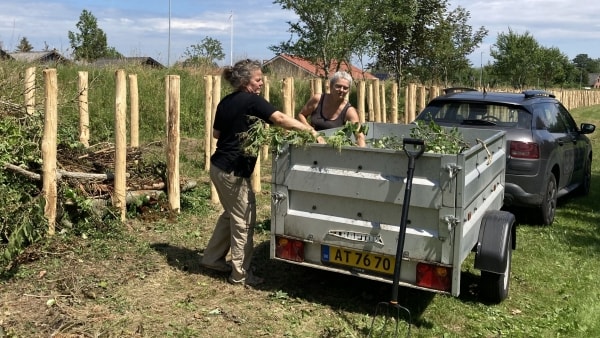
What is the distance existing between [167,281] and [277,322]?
1288 millimetres

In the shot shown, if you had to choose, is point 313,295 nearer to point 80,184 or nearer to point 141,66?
point 80,184

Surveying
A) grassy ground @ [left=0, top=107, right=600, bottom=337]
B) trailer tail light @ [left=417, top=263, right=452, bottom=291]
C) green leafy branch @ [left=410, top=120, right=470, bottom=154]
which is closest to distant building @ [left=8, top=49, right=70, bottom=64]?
grassy ground @ [left=0, top=107, right=600, bottom=337]

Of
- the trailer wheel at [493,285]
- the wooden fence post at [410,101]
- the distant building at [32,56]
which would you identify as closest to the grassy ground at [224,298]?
the trailer wheel at [493,285]

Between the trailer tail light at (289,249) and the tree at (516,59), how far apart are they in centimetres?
3955

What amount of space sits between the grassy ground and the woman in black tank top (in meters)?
1.52

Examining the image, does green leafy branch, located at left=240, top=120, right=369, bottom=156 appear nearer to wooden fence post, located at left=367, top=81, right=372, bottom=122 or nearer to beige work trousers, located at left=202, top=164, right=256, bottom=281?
beige work trousers, located at left=202, top=164, right=256, bottom=281

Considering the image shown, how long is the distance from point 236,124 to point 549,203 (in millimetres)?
4736

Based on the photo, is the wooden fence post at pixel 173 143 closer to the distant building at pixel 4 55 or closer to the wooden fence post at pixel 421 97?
the distant building at pixel 4 55

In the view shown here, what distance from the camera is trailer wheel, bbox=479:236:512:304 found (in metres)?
4.84

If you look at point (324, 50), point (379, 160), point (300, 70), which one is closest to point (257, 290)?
point (379, 160)

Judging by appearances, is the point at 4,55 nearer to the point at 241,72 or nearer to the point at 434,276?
the point at 241,72

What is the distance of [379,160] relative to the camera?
427cm

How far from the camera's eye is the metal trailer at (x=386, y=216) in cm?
407

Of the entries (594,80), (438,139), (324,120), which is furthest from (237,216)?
(594,80)
